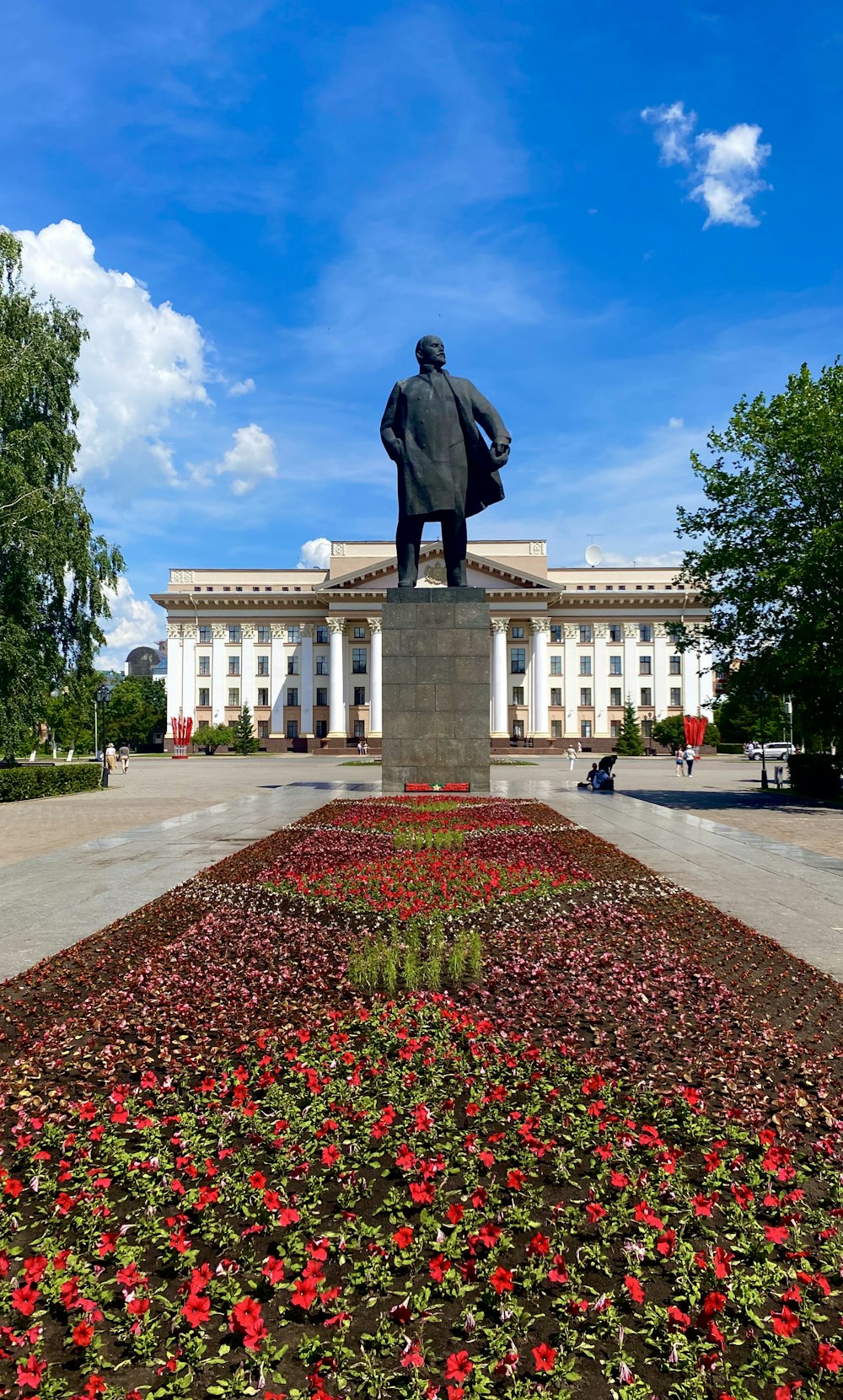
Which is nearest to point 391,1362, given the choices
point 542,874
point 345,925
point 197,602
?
point 345,925

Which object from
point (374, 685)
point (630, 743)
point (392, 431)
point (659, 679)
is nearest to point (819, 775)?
point (392, 431)

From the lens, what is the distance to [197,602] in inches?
3174

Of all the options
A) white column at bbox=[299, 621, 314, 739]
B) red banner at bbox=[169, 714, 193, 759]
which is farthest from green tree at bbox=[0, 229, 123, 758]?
white column at bbox=[299, 621, 314, 739]

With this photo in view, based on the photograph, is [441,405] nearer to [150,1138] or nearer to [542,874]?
[542,874]

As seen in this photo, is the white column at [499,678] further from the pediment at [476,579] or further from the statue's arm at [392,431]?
the statue's arm at [392,431]

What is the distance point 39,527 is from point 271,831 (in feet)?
53.4

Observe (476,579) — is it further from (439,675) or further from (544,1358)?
(544,1358)

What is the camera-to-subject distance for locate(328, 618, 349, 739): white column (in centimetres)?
7612

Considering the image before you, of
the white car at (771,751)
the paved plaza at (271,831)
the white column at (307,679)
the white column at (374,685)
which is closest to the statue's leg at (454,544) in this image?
the paved plaza at (271,831)

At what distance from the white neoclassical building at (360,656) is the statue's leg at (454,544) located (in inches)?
2449

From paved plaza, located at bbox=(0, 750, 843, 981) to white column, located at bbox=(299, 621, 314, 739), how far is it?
5609 centimetres

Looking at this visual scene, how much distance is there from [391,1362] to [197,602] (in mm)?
81837

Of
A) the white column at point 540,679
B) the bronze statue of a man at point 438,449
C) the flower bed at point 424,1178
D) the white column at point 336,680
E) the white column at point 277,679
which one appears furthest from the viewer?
the white column at point 277,679

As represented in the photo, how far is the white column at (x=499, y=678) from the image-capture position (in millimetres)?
74625
